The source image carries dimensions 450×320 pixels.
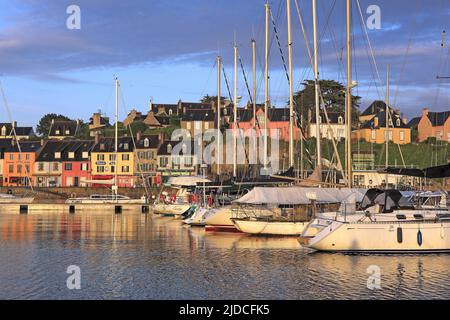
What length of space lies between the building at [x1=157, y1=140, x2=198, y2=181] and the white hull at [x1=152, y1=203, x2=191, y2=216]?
43.9 meters

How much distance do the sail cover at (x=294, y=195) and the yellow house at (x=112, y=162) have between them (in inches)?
3368

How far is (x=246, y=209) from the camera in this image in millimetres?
47969

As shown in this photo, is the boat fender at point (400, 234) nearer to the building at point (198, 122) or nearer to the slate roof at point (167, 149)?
the slate roof at point (167, 149)

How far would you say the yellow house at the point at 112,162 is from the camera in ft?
420

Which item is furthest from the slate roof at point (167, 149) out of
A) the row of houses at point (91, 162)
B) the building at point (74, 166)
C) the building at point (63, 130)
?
the building at point (63, 130)

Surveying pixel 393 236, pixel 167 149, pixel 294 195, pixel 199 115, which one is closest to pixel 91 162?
pixel 167 149

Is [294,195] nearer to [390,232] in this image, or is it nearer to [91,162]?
[390,232]

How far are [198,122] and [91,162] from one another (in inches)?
949

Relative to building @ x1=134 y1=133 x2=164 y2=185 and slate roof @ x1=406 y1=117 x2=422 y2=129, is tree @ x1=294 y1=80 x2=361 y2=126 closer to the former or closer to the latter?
slate roof @ x1=406 y1=117 x2=422 y2=129

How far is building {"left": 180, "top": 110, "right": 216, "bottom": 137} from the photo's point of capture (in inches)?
5591

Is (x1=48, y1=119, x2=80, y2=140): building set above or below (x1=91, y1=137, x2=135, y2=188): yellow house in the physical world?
above

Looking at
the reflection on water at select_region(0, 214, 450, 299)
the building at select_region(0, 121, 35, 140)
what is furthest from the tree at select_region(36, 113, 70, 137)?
the reflection on water at select_region(0, 214, 450, 299)

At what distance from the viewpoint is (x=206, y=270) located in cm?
3272

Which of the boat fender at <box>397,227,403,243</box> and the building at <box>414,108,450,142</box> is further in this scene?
the building at <box>414,108,450,142</box>
